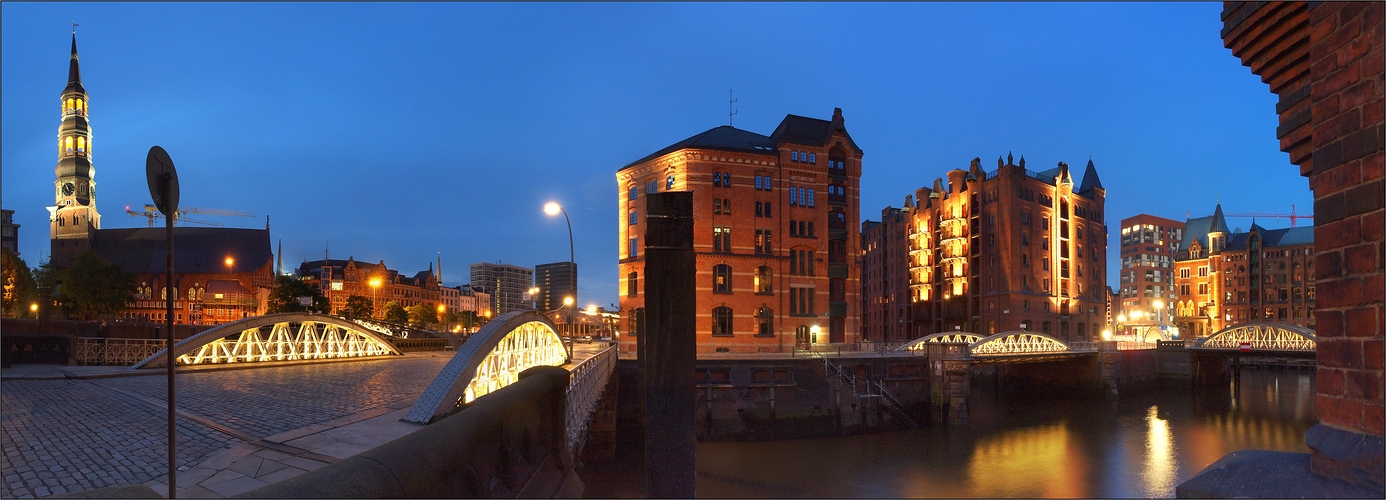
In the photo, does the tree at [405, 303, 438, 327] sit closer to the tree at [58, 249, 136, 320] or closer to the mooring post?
the tree at [58, 249, 136, 320]

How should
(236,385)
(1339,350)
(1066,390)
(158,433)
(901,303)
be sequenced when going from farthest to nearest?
(901,303) < (1066,390) < (236,385) < (158,433) < (1339,350)

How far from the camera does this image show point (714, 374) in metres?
40.3

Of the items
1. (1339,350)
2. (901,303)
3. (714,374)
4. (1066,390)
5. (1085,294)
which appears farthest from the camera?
(901,303)

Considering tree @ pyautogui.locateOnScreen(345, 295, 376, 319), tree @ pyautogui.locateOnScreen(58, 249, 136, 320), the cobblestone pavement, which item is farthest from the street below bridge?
tree @ pyautogui.locateOnScreen(345, 295, 376, 319)

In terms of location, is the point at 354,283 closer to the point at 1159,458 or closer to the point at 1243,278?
the point at 1159,458

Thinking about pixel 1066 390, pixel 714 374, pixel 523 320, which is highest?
pixel 523 320

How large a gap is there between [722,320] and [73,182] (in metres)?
96.2

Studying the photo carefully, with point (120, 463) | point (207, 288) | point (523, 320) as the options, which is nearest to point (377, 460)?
point (120, 463)

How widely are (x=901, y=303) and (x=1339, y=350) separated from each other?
96.8 m

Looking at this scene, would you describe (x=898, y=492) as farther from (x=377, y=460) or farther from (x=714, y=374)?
(x=377, y=460)

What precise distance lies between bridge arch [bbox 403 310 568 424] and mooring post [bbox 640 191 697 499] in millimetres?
7554

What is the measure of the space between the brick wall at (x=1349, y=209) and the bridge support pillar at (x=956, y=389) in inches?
1669

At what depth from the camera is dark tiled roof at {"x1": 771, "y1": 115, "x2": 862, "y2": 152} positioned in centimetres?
5725

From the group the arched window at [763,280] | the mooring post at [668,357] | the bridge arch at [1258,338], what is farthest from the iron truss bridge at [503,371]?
the bridge arch at [1258,338]
